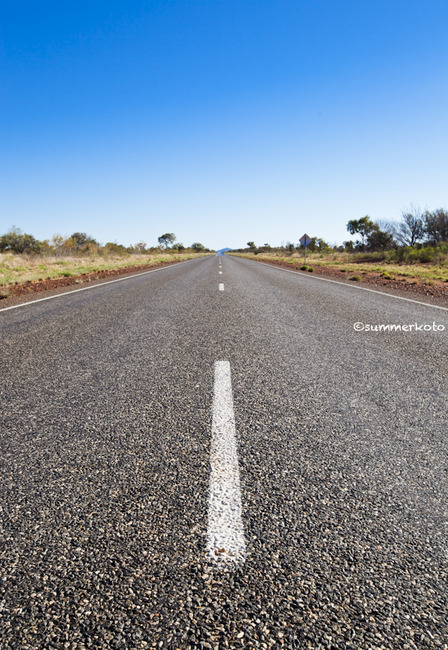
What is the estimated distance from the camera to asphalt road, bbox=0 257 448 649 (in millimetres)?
1218

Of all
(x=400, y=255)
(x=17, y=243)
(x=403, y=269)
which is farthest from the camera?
(x=17, y=243)

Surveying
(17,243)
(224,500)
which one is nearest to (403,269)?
(224,500)

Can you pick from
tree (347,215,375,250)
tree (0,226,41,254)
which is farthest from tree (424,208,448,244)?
tree (0,226,41,254)

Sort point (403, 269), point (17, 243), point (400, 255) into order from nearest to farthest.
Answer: point (403, 269)
point (400, 255)
point (17, 243)

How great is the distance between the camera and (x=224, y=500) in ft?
5.82

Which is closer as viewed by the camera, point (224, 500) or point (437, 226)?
point (224, 500)

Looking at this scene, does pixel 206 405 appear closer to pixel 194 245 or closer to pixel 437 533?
pixel 437 533

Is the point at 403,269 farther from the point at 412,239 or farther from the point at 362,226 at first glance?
the point at 362,226

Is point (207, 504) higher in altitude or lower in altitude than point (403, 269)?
higher

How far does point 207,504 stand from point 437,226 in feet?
134

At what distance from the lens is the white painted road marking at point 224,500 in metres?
1.47

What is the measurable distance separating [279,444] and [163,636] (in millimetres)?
1274

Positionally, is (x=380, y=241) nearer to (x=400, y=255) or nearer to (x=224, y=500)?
(x=400, y=255)

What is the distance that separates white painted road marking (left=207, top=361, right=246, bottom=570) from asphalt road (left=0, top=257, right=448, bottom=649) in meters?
0.03
